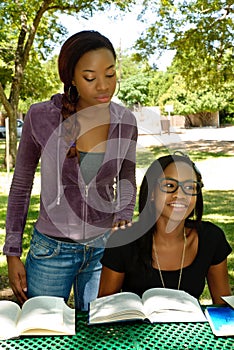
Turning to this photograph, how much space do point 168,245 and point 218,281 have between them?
0.80 feet

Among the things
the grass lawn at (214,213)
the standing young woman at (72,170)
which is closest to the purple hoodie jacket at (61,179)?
the standing young woman at (72,170)

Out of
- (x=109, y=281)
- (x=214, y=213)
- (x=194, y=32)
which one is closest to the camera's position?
(x=109, y=281)

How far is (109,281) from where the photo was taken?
6.40 ft

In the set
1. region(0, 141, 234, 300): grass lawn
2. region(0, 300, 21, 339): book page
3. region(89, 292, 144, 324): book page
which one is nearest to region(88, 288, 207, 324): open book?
region(89, 292, 144, 324): book page

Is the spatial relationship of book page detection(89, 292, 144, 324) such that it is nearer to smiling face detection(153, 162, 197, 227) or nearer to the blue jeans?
the blue jeans

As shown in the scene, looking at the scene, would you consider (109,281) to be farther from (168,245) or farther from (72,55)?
(72,55)

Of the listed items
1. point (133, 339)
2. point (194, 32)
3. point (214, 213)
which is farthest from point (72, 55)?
point (194, 32)

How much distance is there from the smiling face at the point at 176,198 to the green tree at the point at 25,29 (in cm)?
945

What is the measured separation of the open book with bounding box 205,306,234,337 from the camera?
144cm

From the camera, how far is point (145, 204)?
209cm

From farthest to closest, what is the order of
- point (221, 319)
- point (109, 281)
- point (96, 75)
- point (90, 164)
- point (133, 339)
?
point (109, 281)
point (90, 164)
point (96, 75)
point (221, 319)
point (133, 339)

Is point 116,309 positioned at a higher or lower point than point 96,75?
lower

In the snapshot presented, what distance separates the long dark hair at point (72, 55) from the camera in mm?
1653

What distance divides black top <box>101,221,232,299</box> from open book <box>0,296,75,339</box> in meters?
0.42
